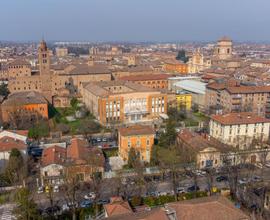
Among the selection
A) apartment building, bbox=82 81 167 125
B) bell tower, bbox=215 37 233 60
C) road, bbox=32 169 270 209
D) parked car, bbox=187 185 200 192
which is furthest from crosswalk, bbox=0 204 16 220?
bell tower, bbox=215 37 233 60

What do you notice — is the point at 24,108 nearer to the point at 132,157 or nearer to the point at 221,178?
the point at 132,157

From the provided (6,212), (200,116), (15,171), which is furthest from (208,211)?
(200,116)

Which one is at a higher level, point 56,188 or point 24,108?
point 24,108

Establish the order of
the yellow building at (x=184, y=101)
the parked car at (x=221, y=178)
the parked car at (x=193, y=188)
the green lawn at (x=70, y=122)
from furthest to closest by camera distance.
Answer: the yellow building at (x=184, y=101), the green lawn at (x=70, y=122), the parked car at (x=221, y=178), the parked car at (x=193, y=188)

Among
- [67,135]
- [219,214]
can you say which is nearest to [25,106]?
[67,135]

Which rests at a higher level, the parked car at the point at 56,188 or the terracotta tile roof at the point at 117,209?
the terracotta tile roof at the point at 117,209

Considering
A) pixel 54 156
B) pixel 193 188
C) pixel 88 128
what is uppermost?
pixel 54 156

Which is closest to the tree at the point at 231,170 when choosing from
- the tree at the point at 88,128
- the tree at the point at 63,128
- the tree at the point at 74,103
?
the tree at the point at 88,128

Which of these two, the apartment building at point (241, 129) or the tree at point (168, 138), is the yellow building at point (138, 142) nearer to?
the tree at point (168, 138)
